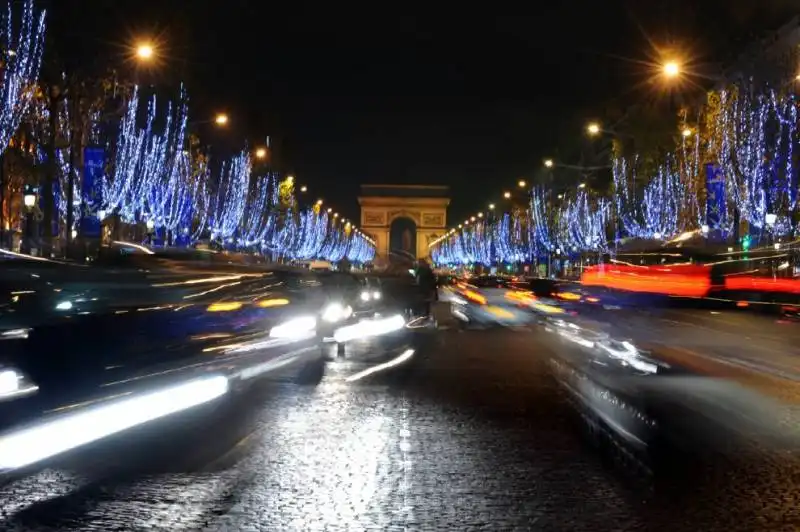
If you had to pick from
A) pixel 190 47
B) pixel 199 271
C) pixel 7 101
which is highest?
pixel 190 47

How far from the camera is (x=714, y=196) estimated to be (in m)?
51.9

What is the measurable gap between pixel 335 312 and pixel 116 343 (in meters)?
8.22

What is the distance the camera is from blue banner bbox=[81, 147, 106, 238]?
37.8 metres

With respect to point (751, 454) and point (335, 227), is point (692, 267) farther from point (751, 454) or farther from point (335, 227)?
point (335, 227)

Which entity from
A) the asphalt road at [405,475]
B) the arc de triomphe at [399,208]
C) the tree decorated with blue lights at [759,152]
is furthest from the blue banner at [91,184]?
the arc de triomphe at [399,208]

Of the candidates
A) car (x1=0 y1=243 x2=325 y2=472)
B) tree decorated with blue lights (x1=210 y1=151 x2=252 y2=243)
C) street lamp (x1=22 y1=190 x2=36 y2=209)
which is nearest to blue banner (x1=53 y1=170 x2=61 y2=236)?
street lamp (x1=22 y1=190 x2=36 y2=209)

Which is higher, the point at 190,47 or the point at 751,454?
the point at 190,47

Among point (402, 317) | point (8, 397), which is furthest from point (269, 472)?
point (402, 317)

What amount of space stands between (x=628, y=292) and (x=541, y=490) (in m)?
35.6

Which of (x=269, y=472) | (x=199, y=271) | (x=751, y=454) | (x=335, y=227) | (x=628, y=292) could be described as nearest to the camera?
(x=269, y=472)

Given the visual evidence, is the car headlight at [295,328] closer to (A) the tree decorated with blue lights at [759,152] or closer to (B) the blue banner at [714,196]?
(A) the tree decorated with blue lights at [759,152]

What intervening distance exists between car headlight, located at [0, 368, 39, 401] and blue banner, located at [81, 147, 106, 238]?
1143 inches

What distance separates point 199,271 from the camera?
536 inches

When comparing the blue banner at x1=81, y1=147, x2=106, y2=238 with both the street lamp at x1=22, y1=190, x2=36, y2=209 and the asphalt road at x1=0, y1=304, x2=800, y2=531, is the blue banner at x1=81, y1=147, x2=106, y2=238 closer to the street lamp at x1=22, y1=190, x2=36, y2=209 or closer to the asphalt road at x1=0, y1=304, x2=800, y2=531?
the street lamp at x1=22, y1=190, x2=36, y2=209
